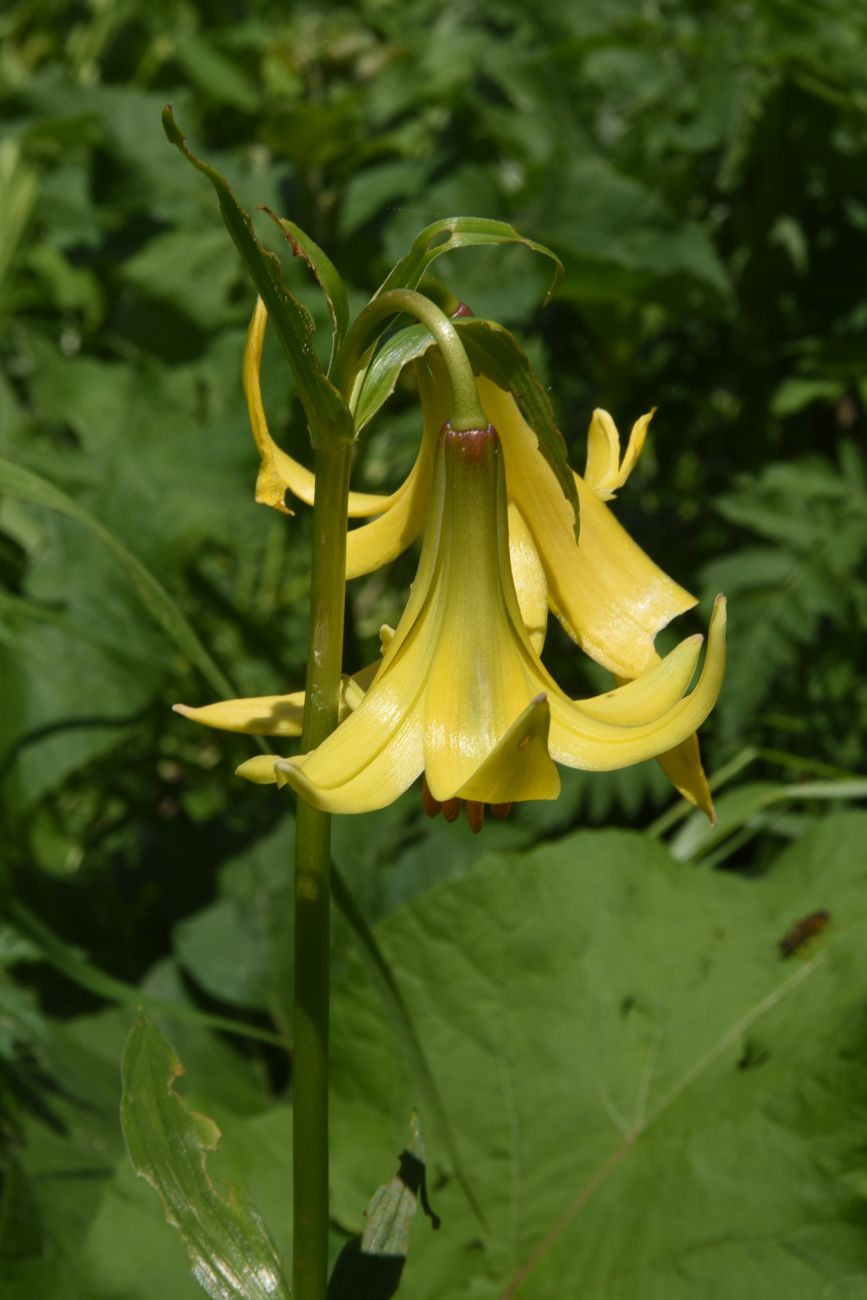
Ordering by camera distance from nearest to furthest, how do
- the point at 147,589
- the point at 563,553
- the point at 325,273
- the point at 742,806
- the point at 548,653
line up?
the point at 325,273 → the point at 563,553 → the point at 147,589 → the point at 742,806 → the point at 548,653

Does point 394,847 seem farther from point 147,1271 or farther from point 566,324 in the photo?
point 566,324

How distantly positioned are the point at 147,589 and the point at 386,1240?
22.5 inches

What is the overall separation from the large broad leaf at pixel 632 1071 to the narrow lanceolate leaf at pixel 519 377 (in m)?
0.99

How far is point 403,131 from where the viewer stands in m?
2.91

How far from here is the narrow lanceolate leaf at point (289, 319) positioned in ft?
2.83

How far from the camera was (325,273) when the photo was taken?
91cm

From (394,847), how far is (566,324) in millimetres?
1222

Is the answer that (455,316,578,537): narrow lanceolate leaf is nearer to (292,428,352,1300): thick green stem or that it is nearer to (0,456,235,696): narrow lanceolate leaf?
(292,428,352,1300): thick green stem

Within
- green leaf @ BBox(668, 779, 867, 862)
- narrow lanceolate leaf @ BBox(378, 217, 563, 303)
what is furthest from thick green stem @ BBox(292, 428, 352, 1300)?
green leaf @ BBox(668, 779, 867, 862)

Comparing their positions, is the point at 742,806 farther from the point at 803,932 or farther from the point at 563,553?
the point at 563,553

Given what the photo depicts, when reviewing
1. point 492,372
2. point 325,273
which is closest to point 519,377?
point 492,372

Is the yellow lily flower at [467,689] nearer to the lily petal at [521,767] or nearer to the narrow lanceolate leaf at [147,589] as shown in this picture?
the lily petal at [521,767]

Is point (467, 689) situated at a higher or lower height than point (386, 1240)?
higher

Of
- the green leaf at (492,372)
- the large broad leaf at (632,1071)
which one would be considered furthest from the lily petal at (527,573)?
the large broad leaf at (632,1071)
